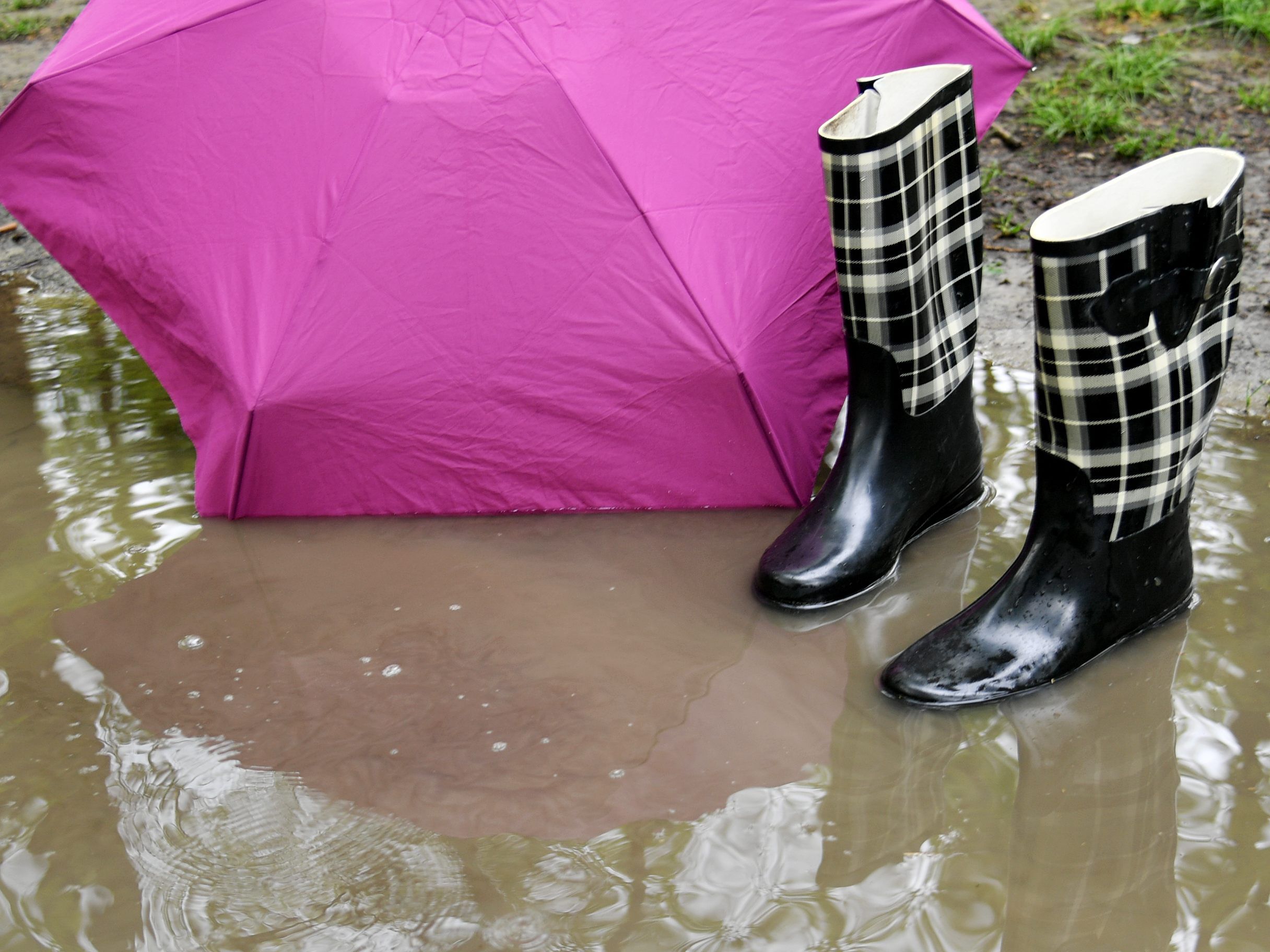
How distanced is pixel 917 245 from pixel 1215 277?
385mm

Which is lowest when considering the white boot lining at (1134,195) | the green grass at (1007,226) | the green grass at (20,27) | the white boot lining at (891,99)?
the green grass at (1007,226)

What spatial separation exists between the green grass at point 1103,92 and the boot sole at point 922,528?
1488mm

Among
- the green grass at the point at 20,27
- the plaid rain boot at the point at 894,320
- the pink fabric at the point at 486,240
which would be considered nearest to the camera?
the plaid rain boot at the point at 894,320

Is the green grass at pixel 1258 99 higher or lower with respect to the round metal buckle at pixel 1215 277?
lower

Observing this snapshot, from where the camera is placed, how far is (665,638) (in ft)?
5.38

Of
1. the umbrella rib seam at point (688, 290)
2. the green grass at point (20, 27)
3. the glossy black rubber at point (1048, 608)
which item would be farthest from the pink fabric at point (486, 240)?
the green grass at point (20, 27)

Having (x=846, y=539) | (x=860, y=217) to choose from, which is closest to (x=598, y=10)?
(x=860, y=217)

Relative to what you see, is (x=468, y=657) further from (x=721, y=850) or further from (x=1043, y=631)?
(x=1043, y=631)

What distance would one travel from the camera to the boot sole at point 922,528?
5.46 feet

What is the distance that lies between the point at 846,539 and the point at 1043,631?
0.99 ft

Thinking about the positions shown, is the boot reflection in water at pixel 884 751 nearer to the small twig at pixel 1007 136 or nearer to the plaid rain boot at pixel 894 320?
the plaid rain boot at pixel 894 320

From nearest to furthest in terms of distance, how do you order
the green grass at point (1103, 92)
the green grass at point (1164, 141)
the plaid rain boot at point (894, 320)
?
the plaid rain boot at point (894, 320)
the green grass at point (1164, 141)
the green grass at point (1103, 92)

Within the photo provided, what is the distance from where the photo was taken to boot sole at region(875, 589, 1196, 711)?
1.45 m

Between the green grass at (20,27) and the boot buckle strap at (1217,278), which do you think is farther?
the green grass at (20,27)
